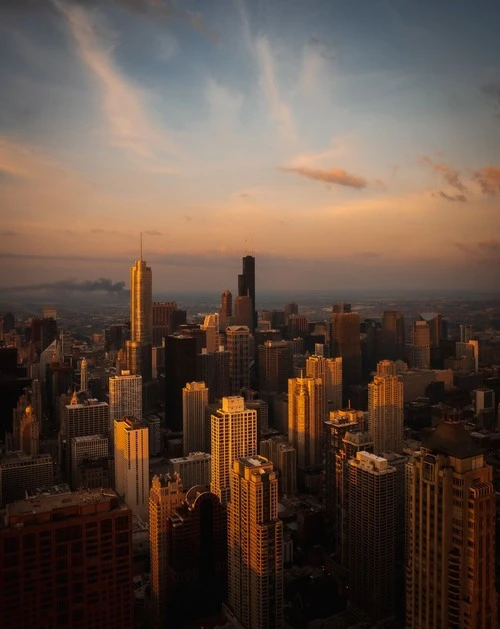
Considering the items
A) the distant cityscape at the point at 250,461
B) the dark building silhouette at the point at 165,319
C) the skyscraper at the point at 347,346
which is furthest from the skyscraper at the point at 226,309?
the skyscraper at the point at 347,346

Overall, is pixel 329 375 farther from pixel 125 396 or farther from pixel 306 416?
pixel 125 396

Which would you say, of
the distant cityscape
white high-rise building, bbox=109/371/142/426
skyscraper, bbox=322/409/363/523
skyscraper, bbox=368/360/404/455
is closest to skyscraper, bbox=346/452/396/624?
the distant cityscape

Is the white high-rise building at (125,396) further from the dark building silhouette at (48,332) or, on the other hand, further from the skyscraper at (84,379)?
the dark building silhouette at (48,332)

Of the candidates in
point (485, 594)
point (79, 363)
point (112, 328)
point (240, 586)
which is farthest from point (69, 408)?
point (485, 594)

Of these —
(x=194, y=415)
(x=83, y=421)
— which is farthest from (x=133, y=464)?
(x=194, y=415)

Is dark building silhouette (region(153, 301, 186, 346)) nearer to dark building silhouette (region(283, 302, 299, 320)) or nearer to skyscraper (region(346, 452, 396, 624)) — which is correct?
dark building silhouette (region(283, 302, 299, 320))

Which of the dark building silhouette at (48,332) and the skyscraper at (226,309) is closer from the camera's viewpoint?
the dark building silhouette at (48,332)

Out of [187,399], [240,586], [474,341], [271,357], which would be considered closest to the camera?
[240,586]

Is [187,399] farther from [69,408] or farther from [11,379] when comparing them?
[11,379]
